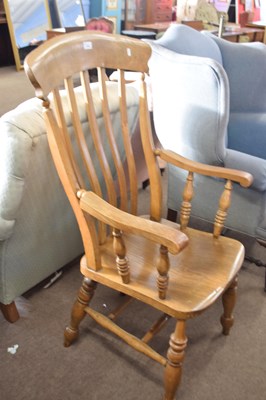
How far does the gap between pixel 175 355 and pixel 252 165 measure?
0.81 m

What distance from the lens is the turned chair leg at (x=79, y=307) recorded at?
125 centimetres

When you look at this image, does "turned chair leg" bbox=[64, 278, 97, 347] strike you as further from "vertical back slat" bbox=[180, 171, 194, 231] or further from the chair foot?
"vertical back slat" bbox=[180, 171, 194, 231]

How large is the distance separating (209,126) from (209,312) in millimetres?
795

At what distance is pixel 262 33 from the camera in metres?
5.27

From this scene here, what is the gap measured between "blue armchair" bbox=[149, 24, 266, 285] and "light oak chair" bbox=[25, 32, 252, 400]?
0.28 meters

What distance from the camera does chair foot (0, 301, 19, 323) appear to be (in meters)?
1.44

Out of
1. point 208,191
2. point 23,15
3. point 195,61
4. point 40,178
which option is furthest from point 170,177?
point 23,15

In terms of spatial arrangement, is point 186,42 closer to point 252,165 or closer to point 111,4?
point 252,165

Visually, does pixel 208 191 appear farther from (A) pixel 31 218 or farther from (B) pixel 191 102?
(A) pixel 31 218

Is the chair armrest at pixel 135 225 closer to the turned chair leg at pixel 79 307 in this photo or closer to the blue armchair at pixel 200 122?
the turned chair leg at pixel 79 307

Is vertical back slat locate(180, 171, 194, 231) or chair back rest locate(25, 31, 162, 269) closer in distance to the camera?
chair back rest locate(25, 31, 162, 269)

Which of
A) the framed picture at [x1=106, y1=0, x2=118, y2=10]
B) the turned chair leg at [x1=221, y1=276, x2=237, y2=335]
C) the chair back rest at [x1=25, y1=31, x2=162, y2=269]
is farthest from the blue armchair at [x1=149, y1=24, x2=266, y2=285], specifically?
the framed picture at [x1=106, y1=0, x2=118, y2=10]


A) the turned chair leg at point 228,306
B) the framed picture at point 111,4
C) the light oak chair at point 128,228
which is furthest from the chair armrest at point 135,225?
the framed picture at point 111,4

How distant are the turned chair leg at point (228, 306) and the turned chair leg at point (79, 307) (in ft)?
1.59
